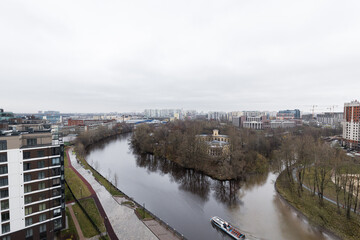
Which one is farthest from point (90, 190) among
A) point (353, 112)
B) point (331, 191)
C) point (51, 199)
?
point (353, 112)

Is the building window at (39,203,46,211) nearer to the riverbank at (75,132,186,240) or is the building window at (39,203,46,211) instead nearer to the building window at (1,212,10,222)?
the building window at (1,212,10,222)

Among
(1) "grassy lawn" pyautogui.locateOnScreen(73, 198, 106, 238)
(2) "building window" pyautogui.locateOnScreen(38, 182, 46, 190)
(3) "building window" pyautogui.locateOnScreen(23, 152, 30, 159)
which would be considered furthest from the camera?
(1) "grassy lawn" pyautogui.locateOnScreen(73, 198, 106, 238)

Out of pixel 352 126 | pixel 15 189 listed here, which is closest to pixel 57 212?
pixel 15 189

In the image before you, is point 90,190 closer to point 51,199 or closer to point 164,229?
point 51,199

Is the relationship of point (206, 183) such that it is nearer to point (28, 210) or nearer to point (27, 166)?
point (28, 210)

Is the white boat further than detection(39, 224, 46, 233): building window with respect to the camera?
Yes

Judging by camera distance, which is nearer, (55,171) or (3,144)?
(3,144)

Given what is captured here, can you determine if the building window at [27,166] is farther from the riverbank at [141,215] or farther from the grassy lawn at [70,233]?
the riverbank at [141,215]

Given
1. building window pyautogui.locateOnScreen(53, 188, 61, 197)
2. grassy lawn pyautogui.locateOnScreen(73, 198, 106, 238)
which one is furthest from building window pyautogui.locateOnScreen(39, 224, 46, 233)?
grassy lawn pyautogui.locateOnScreen(73, 198, 106, 238)
